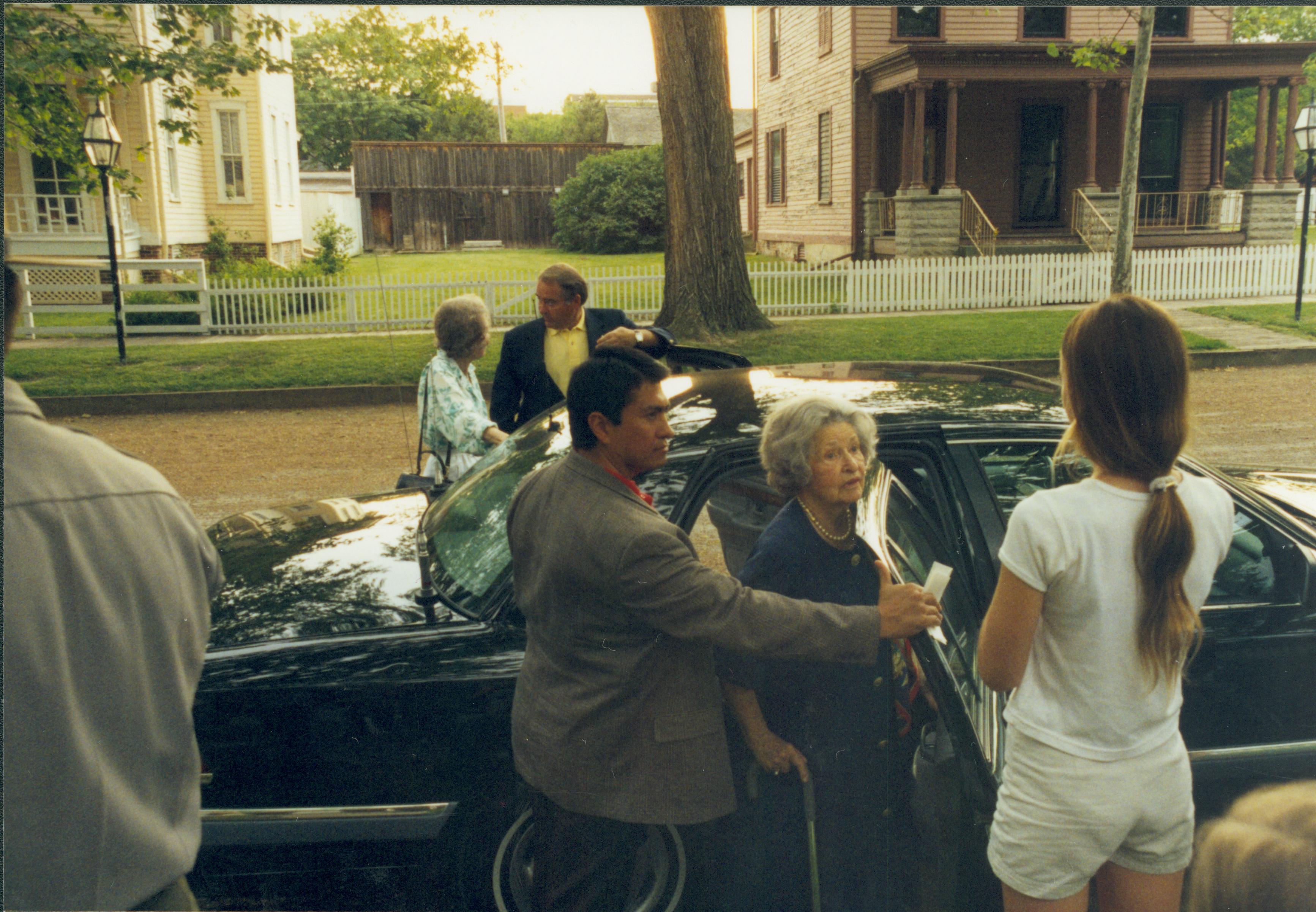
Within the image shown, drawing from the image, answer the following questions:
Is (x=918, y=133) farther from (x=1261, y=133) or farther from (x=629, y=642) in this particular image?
(x=629, y=642)

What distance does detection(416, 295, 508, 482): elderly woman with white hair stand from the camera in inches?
168

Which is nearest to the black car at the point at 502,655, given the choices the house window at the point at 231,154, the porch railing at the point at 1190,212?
the house window at the point at 231,154

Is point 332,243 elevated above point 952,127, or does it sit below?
below

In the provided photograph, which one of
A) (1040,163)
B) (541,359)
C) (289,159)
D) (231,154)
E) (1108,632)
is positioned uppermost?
(1040,163)

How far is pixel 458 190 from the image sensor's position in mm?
6188

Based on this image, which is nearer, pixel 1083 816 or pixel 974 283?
pixel 1083 816

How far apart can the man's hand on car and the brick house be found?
16.8m

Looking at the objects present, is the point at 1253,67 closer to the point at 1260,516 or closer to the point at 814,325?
the point at 814,325

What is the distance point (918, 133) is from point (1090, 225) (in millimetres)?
3424

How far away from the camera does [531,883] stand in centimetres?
243

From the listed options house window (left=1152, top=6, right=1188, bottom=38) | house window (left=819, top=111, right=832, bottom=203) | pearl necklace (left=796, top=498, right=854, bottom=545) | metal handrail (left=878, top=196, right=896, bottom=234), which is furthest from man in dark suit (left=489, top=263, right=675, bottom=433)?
house window (left=819, top=111, right=832, bottom=203)

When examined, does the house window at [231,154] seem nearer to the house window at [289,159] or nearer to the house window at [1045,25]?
the house window at [289,159]

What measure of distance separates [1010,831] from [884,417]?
1.17 meters

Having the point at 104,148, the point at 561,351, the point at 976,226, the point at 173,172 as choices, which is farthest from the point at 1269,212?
the point at 104,148
